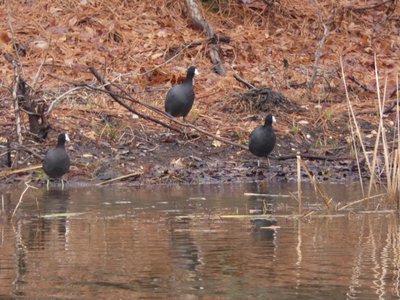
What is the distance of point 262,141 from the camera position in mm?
14039

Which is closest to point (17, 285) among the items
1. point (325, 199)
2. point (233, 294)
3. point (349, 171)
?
point (233, 294)

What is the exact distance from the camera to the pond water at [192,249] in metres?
6.39

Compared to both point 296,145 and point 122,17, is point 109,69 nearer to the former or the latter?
point 122,17

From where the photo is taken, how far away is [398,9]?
2062 centimetres

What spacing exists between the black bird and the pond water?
2.23 meters

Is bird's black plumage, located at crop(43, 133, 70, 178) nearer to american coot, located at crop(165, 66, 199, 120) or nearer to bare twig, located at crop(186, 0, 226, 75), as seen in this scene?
american coot, located at crop(165, 66, 199, 120)

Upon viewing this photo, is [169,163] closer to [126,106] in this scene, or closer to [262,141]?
[126,106]

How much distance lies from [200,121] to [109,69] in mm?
2172

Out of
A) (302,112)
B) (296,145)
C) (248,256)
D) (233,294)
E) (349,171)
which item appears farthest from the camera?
(302,112)

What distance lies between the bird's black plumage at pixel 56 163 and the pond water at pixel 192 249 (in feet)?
2.94

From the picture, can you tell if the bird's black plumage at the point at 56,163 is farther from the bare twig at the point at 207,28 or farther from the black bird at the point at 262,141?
the bare twig at the point at 207,28

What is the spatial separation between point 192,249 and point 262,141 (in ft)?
20.5

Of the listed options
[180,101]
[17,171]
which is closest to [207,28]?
[180,101]

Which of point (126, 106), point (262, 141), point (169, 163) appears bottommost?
point (169, 163)
